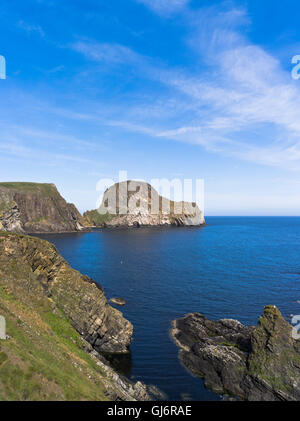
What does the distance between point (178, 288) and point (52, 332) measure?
4055 cm

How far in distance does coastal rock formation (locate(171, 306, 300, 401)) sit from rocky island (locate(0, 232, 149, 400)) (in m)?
9.04

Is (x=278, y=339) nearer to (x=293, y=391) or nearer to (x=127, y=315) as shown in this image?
(x=293, y=391)

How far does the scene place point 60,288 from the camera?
107 ft

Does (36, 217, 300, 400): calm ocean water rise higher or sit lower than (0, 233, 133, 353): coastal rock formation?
lower

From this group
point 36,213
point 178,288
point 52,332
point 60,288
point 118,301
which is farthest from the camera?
point 36,213

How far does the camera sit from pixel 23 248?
2962 centimetres

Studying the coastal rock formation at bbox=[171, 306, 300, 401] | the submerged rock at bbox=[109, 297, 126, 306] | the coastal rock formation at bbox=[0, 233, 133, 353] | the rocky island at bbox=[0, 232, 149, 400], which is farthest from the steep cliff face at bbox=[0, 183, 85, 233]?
the coastal rock formation at bbox=[171, 306, 300, 401]

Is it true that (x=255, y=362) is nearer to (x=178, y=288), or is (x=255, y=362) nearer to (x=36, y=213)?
(x=178, y=288)

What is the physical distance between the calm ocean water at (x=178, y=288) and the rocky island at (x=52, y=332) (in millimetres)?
4532

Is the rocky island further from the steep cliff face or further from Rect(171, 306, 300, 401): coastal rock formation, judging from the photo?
the steep cliff face

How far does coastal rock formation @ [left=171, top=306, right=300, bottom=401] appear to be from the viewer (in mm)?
26428

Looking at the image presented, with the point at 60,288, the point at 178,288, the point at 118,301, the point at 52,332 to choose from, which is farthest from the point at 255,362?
the point at 178,288

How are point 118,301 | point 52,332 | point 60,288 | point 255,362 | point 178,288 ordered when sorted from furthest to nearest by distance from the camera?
point 178,288 → point 118,301 → point 60,288 → point 255,362 → point 52,332

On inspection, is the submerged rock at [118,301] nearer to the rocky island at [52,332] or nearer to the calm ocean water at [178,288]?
the calm ocean water at [178,288]
